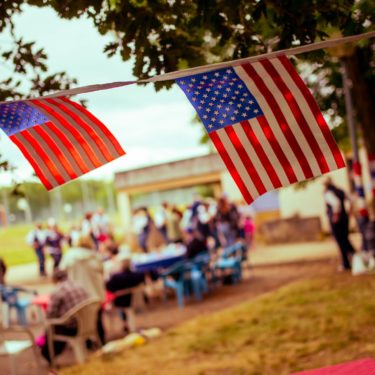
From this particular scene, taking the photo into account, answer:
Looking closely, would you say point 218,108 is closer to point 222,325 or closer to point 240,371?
point 240,371

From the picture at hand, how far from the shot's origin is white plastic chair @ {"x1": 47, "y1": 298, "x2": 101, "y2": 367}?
293 inches

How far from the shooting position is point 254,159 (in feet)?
12.8

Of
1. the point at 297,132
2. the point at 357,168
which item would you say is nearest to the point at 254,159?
the point at 297,132

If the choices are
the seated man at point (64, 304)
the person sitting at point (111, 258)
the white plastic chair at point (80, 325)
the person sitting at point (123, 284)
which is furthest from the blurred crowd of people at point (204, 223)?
the seated man at point (64, 304)

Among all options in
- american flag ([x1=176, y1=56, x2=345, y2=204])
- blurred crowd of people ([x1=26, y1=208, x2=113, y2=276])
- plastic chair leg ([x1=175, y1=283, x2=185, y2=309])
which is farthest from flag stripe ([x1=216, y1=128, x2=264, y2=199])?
blurred crowd of people ([x1=26, y1=208, x2=113, y2=276])

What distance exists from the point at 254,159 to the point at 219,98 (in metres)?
0.44

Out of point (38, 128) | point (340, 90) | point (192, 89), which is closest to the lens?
point (192, 89)

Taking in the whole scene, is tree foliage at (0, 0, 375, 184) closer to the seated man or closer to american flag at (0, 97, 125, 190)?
american flag at (0, 97, 125, 190)

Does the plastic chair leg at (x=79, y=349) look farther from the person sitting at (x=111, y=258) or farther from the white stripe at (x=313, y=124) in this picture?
the white stripe at (x=313, y=124)

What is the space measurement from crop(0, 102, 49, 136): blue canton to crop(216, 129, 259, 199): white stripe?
3.61ft

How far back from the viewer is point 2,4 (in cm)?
425

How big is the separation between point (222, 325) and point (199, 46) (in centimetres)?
503

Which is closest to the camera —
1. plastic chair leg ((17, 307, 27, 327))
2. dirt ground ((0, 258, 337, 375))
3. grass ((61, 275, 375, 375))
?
grass ((61, 275, 375, 375))

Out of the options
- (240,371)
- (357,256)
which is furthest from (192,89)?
(357,256)
